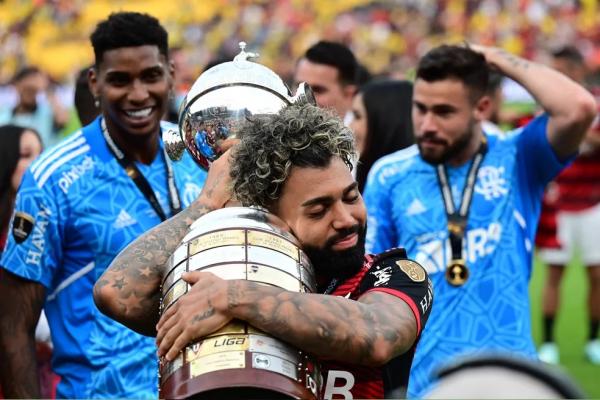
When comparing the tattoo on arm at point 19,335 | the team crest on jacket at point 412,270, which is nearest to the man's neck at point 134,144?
the tattoo on arm at point 19,335

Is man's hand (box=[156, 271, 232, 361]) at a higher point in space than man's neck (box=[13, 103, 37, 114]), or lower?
lower

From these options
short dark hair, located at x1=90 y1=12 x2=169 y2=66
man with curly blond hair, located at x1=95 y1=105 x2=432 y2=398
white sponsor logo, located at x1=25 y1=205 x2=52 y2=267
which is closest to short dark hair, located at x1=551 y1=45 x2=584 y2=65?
short dark hair, located at x1=90 y1=12 x2=169 y2=66

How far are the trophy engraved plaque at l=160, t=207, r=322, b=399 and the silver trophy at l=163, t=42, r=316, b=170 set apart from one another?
2.61 ft

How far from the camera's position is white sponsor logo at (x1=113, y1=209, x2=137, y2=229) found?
4.86m

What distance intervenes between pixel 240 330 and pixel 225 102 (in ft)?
3.91

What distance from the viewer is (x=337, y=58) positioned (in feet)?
25.6

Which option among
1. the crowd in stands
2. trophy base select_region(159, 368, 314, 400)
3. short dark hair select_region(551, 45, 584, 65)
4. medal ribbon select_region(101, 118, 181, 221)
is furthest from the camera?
the crowd in stands

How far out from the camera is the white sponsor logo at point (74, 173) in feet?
16.0

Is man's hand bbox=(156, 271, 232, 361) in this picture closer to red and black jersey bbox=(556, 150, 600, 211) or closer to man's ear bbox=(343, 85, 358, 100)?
man's ear bbox=(343, 85, 358, 100)

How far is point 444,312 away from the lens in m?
5.51

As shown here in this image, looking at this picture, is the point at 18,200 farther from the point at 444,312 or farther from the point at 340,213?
the point at 340,213

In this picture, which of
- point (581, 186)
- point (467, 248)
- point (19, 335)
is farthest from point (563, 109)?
point (581, 186)

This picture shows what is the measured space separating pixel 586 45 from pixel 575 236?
20389mm

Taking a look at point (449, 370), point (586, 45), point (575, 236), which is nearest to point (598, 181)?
point (575, 236)
